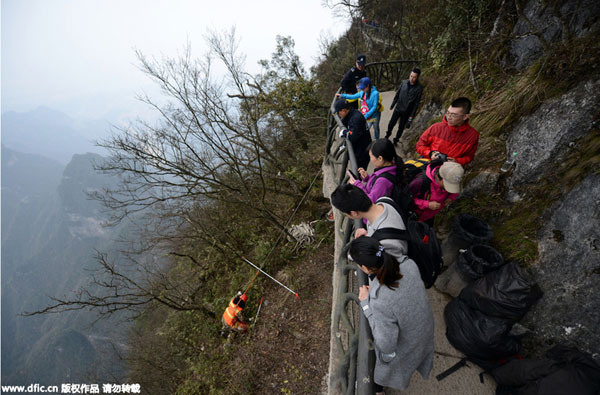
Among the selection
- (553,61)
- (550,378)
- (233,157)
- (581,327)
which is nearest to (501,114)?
(553,61)

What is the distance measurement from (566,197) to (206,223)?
409 inches

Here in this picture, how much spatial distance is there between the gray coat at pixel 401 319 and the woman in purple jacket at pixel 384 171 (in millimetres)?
1006

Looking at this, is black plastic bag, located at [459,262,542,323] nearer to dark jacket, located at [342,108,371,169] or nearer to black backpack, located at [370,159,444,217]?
black backpack, located at [370,159,444,217]

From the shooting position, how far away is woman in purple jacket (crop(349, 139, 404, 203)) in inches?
102

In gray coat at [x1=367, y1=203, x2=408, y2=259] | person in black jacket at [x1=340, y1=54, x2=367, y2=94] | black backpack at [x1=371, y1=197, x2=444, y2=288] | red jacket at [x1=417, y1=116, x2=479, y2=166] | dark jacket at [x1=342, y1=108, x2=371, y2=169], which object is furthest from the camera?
person in black jacket at [x1=340, y1=54, x2=367, y2=94]

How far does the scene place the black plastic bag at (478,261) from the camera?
2701mm

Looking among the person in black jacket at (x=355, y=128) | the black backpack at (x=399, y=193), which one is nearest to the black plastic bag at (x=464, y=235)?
the black backpack at (x=399, y=193)

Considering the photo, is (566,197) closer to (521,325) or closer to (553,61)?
(521,325)

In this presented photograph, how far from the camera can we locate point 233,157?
8.45m

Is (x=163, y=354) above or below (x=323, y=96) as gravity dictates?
below

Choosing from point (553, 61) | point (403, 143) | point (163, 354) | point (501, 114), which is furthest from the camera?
point (163, 354)

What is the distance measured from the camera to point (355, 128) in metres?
3.48

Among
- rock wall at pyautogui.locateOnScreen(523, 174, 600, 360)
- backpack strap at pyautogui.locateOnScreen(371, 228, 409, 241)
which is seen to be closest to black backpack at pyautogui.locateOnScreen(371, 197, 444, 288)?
backpack strap at pyautogui.locateOnScreen(371, 228, 409, 241)

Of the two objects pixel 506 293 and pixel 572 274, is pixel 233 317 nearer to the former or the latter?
pixel 506 293
